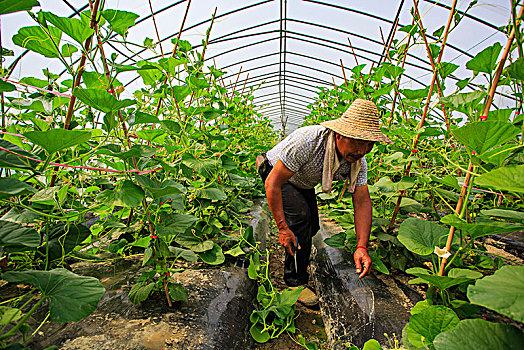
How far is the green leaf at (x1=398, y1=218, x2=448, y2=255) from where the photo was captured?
3.38 feet

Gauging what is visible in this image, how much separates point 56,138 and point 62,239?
1.91 feet

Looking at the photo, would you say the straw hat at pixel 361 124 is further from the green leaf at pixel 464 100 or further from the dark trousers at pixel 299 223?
the dark trousers at pixel 299 223

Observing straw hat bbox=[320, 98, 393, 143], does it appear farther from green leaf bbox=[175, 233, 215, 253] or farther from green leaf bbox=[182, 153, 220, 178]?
green leaf bbox=[175, 233, 215, 253]

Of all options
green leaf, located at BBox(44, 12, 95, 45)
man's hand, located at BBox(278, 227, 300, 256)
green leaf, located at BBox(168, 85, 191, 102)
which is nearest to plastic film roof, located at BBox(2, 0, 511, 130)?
green leaf, located at BBox(168, 85, 191, 102)

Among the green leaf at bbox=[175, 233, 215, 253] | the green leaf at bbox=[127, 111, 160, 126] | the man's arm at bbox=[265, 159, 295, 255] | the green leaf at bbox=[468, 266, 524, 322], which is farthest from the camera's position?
the man's arm at bbox=[265, 159, 295, 255]

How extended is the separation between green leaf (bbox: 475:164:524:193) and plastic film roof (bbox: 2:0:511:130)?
7.88ft

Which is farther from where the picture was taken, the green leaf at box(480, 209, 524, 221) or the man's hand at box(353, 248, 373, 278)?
the man's hand at box(353, 248, 373, 278)

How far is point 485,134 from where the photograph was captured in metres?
0.75

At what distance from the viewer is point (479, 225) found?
735 mm

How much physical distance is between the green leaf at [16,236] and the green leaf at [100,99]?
0.37 metres

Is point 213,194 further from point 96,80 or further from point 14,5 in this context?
point 14,5

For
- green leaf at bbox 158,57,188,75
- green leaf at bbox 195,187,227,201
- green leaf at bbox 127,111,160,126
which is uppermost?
green leaf at bbox 158,57,188,75

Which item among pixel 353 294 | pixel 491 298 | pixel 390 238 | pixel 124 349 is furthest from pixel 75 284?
pixel 390 238

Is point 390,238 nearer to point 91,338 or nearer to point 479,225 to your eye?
point 479,225
